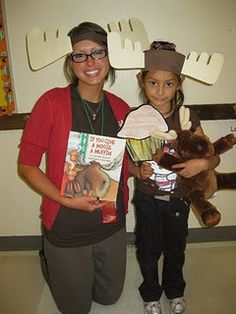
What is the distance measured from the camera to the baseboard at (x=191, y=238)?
1905mm

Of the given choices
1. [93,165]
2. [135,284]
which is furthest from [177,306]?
[93,165]

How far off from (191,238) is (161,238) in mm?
644

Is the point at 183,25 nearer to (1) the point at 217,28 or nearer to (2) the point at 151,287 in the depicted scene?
(1) the point at 217,28

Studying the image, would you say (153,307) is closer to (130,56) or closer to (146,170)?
(146,170)

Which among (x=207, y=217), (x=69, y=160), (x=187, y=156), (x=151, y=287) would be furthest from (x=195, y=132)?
(x=151, y=287)

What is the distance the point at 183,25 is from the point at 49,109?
831 millimetres

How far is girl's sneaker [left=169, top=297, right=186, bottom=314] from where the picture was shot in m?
1.40

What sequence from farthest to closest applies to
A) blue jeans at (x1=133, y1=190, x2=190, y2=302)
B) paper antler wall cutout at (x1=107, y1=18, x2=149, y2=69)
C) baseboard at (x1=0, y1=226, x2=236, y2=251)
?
1. baseboard at (x1=0, y1=226, x2=236, y2=251)
2. blue jeans at (x1=133, y1=190, x2=190, y2=302)
3. paper antler wall cutout at (x1=107, y1=18, x2=149, y2=69)

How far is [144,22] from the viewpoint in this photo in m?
1.46

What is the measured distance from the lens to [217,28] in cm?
148

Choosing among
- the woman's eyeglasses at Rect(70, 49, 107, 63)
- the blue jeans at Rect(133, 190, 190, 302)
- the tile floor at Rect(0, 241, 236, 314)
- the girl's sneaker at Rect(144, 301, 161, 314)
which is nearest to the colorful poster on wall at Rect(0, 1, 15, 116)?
the woman's eyeglasses at Rect(70, 49, 107, 63)

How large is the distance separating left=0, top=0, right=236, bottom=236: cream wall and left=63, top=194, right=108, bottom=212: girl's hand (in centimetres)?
66

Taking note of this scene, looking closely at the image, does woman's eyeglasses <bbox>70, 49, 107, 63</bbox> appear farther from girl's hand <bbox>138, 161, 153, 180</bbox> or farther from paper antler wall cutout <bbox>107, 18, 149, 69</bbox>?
girl's hand <bbox>138, 161, 153, 180</bbox>

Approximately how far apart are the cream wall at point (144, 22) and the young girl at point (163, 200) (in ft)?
1.25
